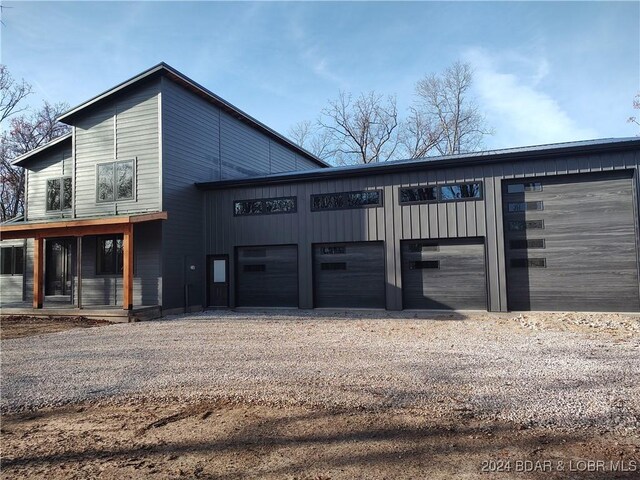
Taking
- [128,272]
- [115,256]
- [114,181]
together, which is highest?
[114,181]

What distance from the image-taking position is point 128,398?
15.4 ft

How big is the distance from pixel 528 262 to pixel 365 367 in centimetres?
769

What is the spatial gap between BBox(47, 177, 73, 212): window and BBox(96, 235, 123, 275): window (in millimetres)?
2753

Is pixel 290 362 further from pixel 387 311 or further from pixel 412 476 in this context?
pixel 387 311

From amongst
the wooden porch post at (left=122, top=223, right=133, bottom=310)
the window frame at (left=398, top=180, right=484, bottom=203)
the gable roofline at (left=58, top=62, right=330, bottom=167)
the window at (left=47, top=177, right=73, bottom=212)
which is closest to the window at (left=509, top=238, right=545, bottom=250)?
the window frame at (left=398, top=180, right=484, bottom=203)

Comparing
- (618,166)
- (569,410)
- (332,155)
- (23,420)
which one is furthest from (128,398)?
(332,155)

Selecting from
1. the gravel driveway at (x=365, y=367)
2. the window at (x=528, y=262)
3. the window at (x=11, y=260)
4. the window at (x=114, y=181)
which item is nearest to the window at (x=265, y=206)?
the window at (x=114, y=181)

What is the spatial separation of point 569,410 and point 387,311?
845 cm

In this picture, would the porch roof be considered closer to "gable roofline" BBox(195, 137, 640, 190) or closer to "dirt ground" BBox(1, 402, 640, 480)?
"gable roofline" BBox(195, 137, 640, 190)

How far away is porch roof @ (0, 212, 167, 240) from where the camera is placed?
470 inches

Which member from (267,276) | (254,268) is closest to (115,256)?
(254,268)

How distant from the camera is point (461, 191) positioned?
1212 centimetres

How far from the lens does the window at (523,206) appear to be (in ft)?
38.2

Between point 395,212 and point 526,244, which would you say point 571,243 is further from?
point 395,212
